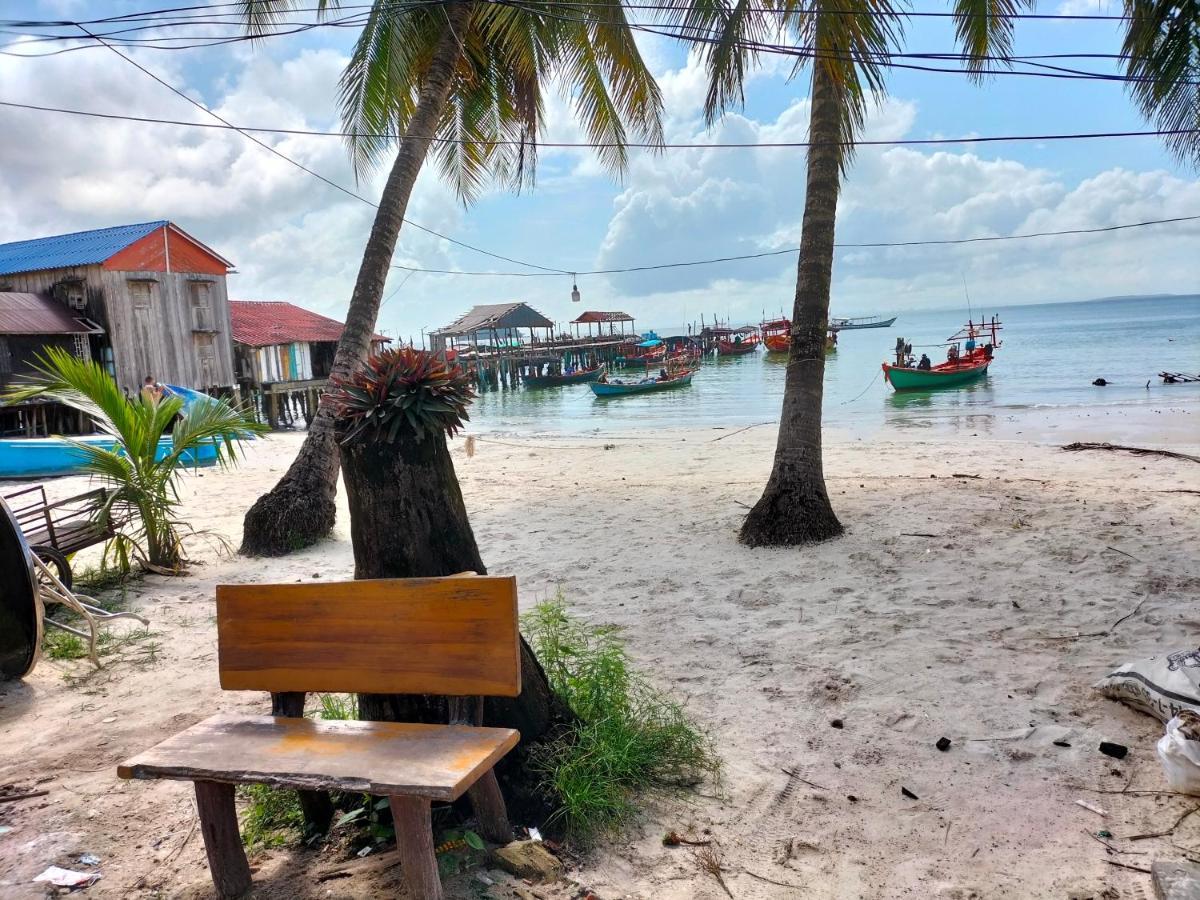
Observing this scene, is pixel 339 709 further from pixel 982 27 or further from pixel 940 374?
pixel 940 374

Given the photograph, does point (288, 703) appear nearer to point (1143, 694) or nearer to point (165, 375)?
point (1143, 694)

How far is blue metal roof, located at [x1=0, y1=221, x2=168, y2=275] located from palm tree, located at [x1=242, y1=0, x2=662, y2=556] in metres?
16.6

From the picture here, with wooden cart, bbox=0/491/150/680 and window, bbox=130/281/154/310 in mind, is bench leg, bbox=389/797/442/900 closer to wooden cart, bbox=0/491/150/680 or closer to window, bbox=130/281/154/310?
wooden cart, bbox=0/491/150/680

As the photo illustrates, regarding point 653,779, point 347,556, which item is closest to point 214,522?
point 347,556

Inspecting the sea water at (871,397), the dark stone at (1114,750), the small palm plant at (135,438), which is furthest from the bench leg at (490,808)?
the sea water at (871,397)

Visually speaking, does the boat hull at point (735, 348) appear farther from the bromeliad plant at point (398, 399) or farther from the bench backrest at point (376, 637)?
the bench backrest at point (376, 637)

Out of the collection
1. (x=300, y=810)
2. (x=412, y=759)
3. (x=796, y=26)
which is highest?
(x=796, y=26)

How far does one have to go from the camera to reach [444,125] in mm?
12547

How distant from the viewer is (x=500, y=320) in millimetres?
47156

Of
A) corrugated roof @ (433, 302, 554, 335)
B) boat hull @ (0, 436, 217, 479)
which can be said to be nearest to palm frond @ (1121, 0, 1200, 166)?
boat hull @ (0, 436, 217, 479)

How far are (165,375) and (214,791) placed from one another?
26.9m

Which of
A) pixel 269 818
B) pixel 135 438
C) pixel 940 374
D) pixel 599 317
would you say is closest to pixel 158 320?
pixel 135 438

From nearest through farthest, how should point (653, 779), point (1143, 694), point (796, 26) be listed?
point (653, 779) < point (1143, 694) < point (796, 26)

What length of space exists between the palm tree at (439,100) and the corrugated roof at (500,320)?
33890 millimetres
